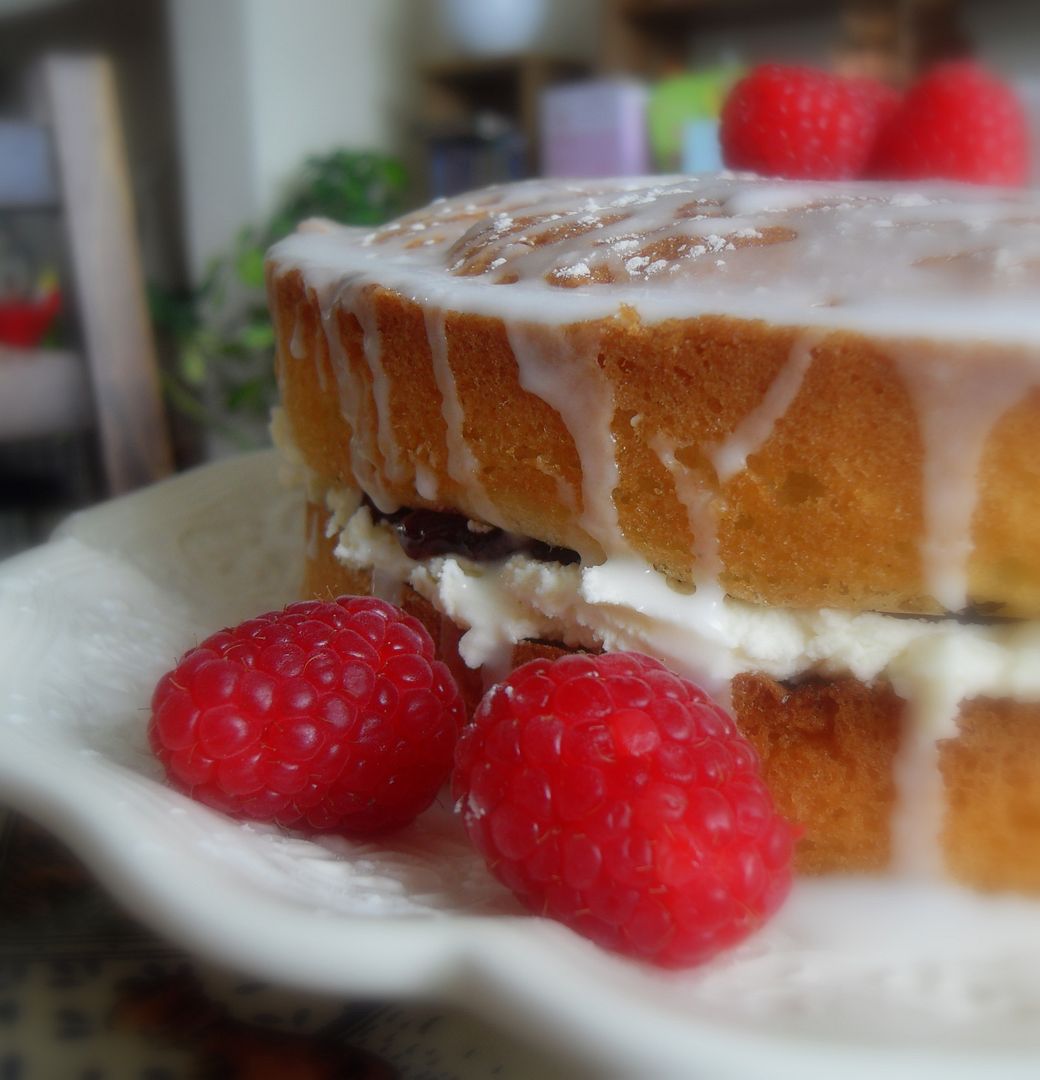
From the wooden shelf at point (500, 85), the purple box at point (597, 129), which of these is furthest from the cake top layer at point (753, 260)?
the wooden shelf at point (500, 85)

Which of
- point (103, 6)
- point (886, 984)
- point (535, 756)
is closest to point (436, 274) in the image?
point (535, 756)

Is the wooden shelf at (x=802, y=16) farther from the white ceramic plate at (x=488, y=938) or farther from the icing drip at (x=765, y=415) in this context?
the white ceramic plate at (x=488, y=938)

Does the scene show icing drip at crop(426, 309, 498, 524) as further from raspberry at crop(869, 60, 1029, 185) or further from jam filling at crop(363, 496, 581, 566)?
raspberry at crop(869, 60, 1029, 185)

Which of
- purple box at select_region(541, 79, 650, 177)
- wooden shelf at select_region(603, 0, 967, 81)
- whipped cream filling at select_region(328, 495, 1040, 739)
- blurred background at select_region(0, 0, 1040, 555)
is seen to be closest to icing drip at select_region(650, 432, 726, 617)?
whipped cream filling at select_region(328, 495, 1040, 739)

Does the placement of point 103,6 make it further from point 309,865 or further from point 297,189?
point 309,865

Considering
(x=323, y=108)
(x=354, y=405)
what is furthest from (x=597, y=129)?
(x=354, y=405)

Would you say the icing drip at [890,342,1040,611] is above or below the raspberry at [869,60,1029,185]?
below
